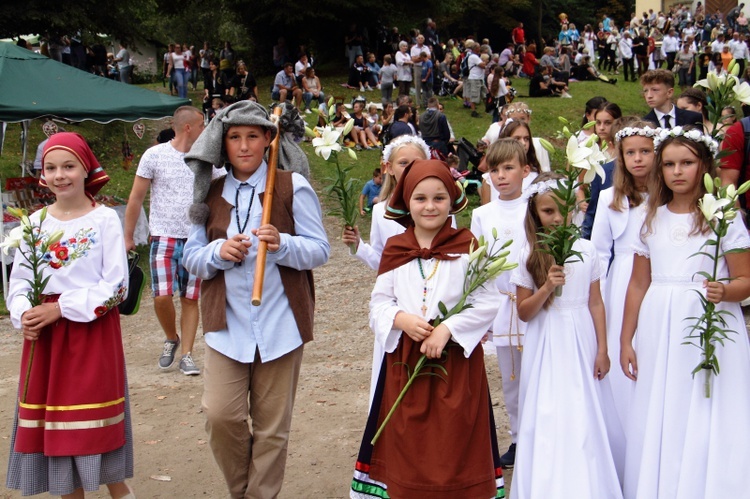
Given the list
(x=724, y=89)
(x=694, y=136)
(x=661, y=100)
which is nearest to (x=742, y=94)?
(x=724, y=89)

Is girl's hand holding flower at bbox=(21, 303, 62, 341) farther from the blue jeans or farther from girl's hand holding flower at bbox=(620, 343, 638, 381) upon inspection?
the blue jeans

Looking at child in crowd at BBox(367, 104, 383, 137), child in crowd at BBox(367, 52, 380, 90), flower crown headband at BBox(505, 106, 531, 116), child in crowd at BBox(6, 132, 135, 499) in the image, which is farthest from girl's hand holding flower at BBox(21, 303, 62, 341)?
child in crowd at BBox(367, 52, 380, 90)

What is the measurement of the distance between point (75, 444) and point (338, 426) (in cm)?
214

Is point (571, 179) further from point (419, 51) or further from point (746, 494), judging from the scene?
point (419, 51)

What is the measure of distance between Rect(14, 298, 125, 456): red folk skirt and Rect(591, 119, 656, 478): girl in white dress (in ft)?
9.28

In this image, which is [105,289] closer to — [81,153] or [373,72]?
[81,153]

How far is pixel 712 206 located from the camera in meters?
4.03

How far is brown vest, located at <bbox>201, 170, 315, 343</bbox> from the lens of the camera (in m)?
4.43

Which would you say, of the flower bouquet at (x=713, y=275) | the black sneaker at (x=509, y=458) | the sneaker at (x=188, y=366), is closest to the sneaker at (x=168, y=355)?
the sneaker at (x=188, y=366)

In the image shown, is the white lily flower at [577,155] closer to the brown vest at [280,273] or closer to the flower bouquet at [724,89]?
the flower bouquet at [724,89]

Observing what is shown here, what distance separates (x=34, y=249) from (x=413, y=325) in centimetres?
202

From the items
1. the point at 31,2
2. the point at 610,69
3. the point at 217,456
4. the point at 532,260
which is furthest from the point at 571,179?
the point at 610,69

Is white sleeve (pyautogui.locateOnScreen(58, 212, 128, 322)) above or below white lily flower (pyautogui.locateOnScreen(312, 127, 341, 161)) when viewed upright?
below

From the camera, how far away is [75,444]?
14.8 feet
